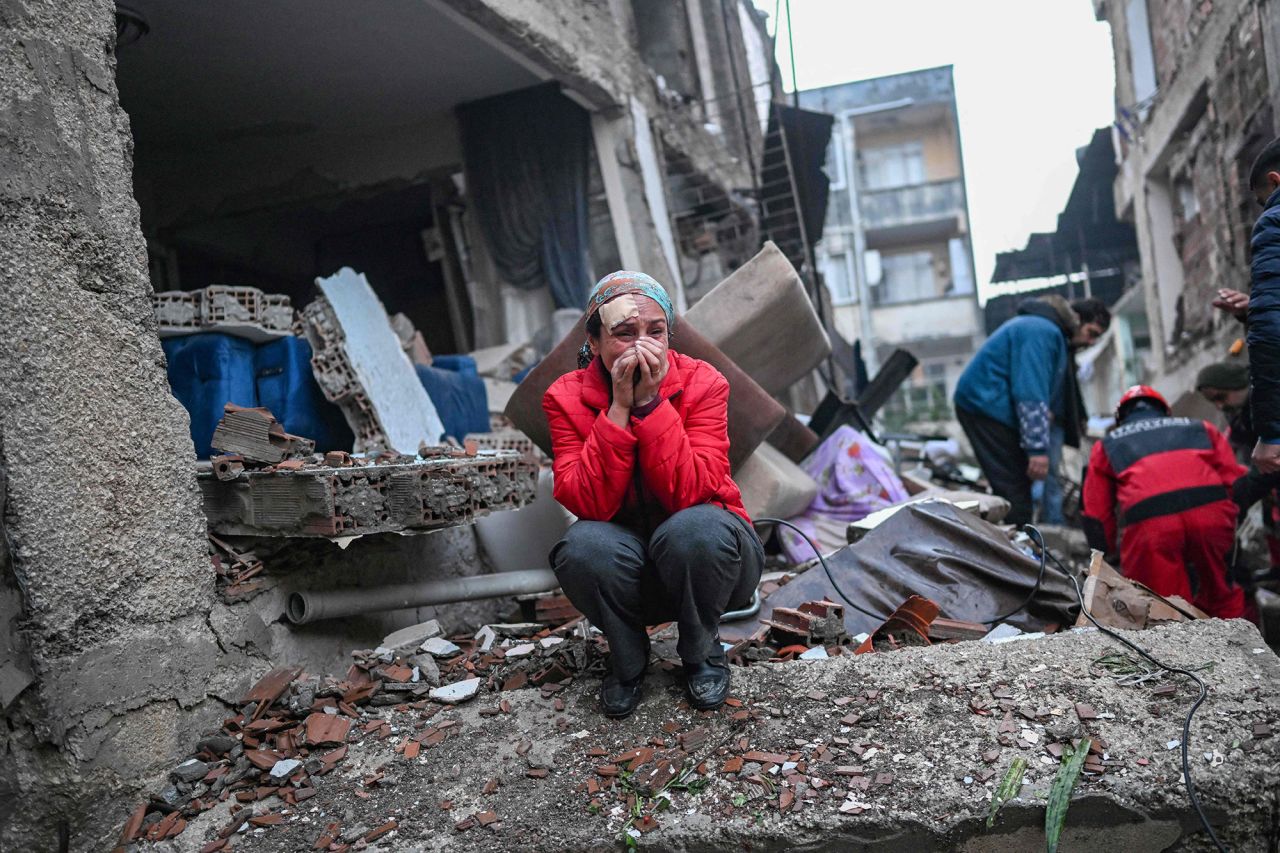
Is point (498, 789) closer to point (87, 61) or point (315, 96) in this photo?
point (87, 61)

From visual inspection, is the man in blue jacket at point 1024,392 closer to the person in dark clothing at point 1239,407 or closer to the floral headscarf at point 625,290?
the person in dark clothing at point 1239,407

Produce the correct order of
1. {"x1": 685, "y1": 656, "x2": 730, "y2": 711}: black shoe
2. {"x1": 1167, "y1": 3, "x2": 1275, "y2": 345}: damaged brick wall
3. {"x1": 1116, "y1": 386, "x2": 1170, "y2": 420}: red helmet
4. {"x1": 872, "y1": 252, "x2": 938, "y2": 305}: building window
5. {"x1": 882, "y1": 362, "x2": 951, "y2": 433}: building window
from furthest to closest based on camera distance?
{"x1": 872, "y1": 252, "x2": 938, "y2": 305}: building window < {"x1": 882, "y1": 362, "x2": 951, "y2": 433}: building window < {"x1": 1167, "y1": 3, "x2": 1275, "y2": 345}: damaged brick wall < {"x1": 1116, "y1": 386, "x2": 1170, "y2": 420}: red helmet < {"x1": 685, "y1": 656, "x2": 730, "y2": 711}: black shoe

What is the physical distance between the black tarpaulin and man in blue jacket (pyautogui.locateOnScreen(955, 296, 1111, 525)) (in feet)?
6.83

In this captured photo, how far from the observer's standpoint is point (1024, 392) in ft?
19.3

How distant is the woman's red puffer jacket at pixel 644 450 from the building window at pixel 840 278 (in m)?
29.0

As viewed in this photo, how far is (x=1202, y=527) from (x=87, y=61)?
16.4ft

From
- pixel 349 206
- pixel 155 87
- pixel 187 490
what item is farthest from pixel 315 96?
pixel 187 490

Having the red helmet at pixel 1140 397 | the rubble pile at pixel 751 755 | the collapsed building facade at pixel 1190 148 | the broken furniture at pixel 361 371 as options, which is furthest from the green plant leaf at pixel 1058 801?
the collapsed building facade at pixel 1190 148

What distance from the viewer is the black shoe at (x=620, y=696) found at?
9.20 feet

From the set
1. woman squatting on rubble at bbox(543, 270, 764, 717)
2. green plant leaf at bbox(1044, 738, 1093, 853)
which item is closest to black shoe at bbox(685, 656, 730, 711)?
woman squatting on rubble at bbox(543, 270, 764, 717)

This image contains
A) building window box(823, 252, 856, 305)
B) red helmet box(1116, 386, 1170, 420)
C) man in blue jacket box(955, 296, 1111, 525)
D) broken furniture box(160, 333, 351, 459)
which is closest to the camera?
broken furniture box(160, 333, 351, 459)

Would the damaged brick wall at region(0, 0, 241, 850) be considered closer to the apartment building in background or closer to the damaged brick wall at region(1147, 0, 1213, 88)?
the damaged brick wall at region(1147, 0, 1213, 88)

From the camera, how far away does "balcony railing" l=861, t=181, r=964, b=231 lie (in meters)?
30.3

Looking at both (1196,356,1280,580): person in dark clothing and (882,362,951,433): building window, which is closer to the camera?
(1196,356,1280,580): person in dark clothing
